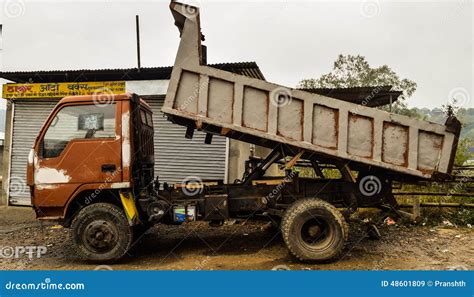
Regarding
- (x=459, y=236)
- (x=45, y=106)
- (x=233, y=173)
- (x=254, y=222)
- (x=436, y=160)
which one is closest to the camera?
(x=436, y=160)

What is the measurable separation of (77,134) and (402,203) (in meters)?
6.93

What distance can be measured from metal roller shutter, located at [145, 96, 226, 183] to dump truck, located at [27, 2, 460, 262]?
4188mm

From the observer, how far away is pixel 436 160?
506 cm

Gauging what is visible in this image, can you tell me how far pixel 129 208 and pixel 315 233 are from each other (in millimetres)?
2764

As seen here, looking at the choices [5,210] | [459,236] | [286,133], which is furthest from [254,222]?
[5,210]

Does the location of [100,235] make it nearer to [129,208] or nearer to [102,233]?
[102,233]

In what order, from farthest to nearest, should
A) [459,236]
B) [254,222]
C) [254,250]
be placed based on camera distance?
[254,222]
[459,236]
[254,250]

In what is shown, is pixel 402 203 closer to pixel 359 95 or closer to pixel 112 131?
pixel 359 95

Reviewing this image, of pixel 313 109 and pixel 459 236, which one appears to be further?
pixel 459 236

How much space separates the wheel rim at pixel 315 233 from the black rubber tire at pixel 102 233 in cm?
255

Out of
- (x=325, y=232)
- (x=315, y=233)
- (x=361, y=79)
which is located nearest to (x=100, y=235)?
(x=315, y=233)

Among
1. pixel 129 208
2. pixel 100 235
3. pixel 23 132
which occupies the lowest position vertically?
pixel 100 235

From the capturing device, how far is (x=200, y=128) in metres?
5.32

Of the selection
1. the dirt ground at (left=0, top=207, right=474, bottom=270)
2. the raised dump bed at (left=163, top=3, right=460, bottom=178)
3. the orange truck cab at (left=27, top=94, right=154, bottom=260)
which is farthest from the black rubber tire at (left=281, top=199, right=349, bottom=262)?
the orange truck cab at (left=27, top=94, right=154, bottom=260)
